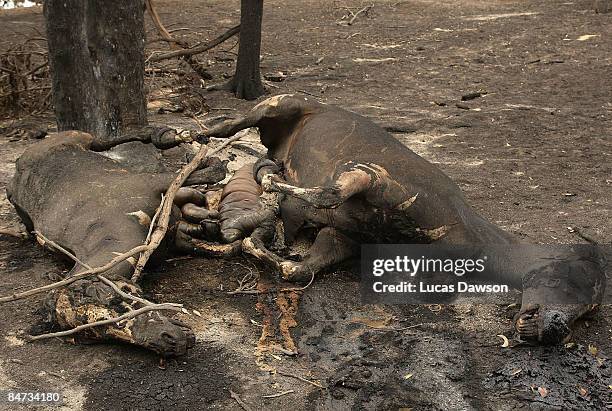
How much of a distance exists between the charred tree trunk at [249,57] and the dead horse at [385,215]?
15.4 ft

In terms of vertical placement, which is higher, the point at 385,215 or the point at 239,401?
the point at 385,215

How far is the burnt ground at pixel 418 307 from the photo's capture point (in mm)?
3713

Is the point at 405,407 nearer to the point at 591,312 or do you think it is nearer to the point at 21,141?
the point at 591,312

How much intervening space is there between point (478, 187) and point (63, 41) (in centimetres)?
385

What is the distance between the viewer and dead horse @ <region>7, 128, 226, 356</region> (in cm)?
391

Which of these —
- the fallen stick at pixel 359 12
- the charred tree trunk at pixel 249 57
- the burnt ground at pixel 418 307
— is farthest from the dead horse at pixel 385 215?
the fallen stick at pixel 359 12

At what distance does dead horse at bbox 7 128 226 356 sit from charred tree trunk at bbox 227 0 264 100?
4400 millimetres

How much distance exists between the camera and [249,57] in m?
10.1

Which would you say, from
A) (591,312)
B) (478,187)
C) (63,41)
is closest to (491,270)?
(591,312)

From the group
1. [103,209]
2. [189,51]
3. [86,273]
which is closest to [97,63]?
[103,209]

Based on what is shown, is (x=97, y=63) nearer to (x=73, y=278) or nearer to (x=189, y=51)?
(x=73, y=278)

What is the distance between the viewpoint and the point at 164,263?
16.4 feet

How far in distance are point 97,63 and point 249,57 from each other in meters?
3.52

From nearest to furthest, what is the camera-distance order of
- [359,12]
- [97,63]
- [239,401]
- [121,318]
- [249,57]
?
[239,401], [121,318], [97,63], [249,57], [359,12]
